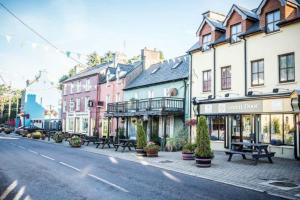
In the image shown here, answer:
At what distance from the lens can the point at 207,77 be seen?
2120 cm

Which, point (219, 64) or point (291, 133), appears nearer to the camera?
point (291, 133)

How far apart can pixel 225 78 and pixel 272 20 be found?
486 centimetres

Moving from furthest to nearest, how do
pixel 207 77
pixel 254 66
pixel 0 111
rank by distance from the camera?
pixel 0 111
pixel 207 77
pixel 254 66

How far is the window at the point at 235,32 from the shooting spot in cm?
1891

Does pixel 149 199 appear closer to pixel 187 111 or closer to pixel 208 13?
pixel 187 111

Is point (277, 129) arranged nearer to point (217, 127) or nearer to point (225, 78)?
point (217, 127)

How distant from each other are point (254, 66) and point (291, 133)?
4794mm

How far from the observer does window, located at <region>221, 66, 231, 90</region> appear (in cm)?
1932

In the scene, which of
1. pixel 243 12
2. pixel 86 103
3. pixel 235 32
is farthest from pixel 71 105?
pixel 243 12

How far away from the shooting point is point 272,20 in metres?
16.7

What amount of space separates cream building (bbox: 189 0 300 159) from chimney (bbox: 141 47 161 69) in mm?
12825

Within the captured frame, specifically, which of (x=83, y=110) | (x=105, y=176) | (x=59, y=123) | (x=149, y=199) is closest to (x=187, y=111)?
(x=105, y=176)

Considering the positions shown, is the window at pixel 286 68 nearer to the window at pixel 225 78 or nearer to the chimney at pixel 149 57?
the window at pixel 225 78

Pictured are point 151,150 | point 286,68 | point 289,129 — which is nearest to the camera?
point 289,129
